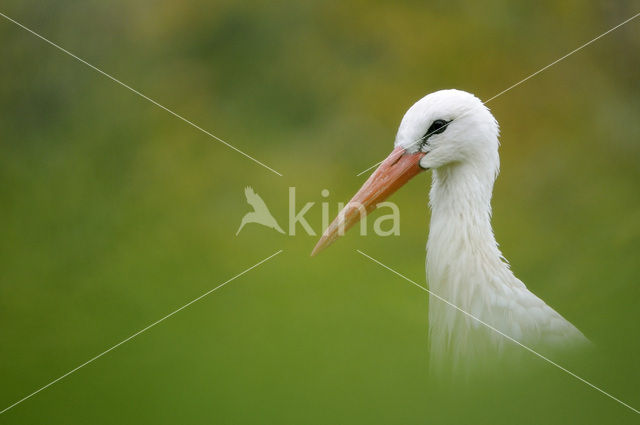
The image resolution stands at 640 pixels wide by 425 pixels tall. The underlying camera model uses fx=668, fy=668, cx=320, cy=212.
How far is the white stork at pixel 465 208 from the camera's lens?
1395 millimetres

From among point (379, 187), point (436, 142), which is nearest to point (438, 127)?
point (436, 142)

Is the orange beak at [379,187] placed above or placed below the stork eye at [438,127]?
below

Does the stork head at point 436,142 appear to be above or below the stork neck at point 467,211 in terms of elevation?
above

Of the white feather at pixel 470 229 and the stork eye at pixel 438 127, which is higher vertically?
the stork eye at pixel 438 127

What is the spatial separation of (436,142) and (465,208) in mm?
157

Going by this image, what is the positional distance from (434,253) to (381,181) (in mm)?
230

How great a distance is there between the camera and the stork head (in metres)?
1.40

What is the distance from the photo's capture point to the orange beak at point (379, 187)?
4.52 ft

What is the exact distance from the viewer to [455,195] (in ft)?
4.79

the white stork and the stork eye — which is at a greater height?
the stork eye

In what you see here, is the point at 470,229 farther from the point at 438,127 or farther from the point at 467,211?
the point at 438,127

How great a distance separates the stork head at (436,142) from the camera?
1396mm

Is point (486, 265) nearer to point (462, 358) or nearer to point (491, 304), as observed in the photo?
point (491, 304)

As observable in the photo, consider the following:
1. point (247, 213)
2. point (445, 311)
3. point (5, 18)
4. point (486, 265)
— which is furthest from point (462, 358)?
point (5, 18)
